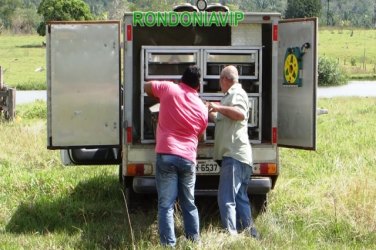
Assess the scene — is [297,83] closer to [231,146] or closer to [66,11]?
[231,146]

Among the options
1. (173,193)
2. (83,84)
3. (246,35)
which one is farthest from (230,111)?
(83,84)

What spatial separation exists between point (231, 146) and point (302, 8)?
90212 millimetres

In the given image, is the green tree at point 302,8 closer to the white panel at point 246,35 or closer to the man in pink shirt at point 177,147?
the white panel at point 246,35

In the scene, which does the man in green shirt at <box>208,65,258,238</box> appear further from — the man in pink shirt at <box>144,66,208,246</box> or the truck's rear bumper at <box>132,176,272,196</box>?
the truck's rear bumper at <box>132,176,272,196</box>

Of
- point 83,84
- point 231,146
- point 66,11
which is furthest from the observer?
point 66,11

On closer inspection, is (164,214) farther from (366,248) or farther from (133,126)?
(366,248)

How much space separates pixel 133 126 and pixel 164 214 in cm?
147

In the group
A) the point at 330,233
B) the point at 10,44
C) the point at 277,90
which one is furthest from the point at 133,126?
the point at 10,44

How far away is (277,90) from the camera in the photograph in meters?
8.12

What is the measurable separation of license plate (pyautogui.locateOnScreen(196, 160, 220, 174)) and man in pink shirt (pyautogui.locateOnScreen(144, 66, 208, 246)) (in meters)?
0.85

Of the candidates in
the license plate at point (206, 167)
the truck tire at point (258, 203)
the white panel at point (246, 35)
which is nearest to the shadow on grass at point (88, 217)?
the license plate at point (206, 167)

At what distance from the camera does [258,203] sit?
8.36 meters

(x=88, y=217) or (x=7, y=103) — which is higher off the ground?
(x=7, y=103)

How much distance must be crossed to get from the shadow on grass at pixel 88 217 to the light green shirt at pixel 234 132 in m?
1.22
